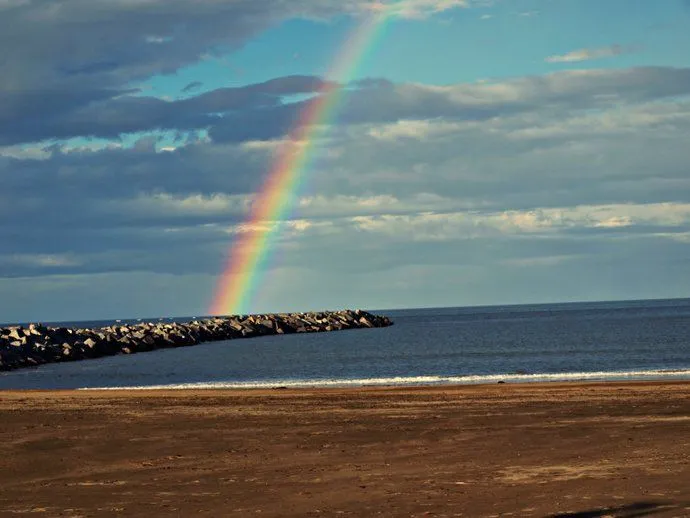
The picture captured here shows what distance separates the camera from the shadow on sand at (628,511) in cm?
1223

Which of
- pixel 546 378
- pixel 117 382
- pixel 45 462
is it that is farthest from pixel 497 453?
pixel 117 382

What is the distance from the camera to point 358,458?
1802cm

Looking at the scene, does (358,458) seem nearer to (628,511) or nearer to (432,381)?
(628,511)

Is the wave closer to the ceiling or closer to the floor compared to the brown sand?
closer to the floor

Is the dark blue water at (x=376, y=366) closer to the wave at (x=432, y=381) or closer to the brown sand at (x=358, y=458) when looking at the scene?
the wave at (x=432, y=381)

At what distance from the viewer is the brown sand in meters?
13.6

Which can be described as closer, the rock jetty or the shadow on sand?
the shadow on sand

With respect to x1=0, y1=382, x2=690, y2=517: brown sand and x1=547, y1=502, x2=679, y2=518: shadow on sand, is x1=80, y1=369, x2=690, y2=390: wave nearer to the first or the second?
x1=0, y1=382, x2=690, y2=517: brown sand

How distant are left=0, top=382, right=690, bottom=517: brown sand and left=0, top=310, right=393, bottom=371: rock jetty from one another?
47.6 meters

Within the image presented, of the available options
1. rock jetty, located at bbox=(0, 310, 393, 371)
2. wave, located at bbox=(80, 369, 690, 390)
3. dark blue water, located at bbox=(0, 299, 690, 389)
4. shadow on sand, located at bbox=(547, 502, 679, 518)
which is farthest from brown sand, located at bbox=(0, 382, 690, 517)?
rock jetty, located at bbox=(0, 310, 393, 371)

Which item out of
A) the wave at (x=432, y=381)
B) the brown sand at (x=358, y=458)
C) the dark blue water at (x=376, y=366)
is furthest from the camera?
the dark blue water at (x=376, y=366)

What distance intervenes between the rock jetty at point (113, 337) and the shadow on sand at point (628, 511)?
61909 mm

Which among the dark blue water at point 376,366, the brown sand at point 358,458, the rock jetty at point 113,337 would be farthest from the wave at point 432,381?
the rock jetty at point 113,337

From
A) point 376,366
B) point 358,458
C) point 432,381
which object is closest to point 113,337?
point 376,366
